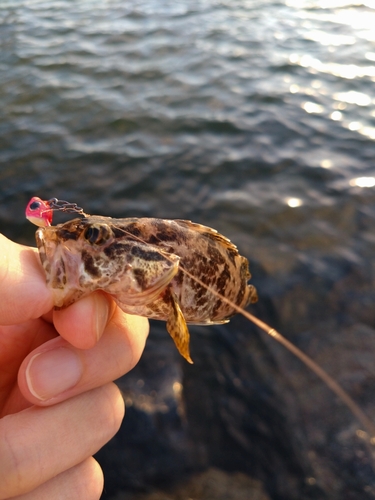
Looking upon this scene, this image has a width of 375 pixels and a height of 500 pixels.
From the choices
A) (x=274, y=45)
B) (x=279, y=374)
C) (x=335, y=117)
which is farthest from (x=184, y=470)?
(x=274, y=45)

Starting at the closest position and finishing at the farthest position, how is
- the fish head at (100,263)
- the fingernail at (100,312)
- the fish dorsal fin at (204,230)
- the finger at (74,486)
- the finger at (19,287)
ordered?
the finger at (19,287) < the fish head at (100,263) < the fingernail at (100,312) < the finger at (74,486) < the fish dorsal fin at (204,230)

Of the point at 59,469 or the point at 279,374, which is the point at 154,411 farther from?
the point at 59,469

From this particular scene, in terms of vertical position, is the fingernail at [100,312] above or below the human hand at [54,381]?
above

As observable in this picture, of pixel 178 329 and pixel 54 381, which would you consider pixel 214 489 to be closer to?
pixel 54 381

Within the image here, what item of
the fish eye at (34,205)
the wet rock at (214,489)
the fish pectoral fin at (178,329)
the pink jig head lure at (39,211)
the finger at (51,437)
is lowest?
the wet rock at (214,489)

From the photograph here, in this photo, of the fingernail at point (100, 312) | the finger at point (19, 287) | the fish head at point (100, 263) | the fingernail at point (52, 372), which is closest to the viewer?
the finger at point (19, 287)

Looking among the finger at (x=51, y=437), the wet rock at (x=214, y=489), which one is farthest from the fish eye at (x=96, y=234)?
the wet rock at (x=214, y=489)

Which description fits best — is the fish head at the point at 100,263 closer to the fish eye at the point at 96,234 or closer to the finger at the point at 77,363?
the fish eye at the point at 96,234
